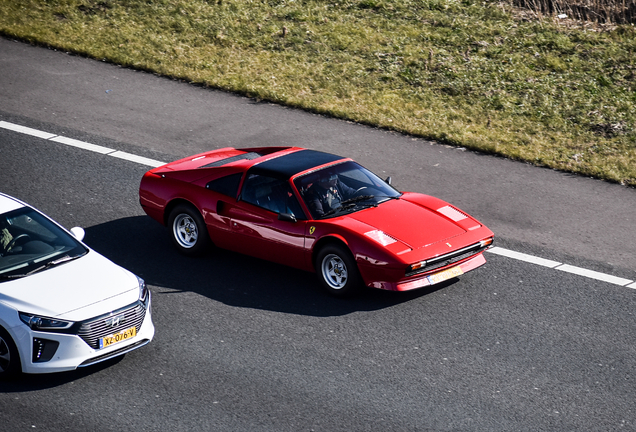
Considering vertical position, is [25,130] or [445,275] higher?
[25,130]

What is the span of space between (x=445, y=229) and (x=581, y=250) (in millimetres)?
2474

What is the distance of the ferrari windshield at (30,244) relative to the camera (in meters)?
8.73

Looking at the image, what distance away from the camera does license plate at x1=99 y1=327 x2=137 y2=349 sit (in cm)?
830

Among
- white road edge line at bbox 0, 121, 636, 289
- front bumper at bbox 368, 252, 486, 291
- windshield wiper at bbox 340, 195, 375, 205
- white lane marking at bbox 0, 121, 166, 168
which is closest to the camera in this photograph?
front bumper at bbox 368, 252, 486, 291

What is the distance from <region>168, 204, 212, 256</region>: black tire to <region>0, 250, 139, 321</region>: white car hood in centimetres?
213

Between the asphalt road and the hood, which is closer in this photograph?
the asphalt road

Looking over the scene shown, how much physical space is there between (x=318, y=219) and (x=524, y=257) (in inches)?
119

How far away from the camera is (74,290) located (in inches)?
333

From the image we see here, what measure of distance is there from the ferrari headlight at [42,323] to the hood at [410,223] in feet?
12.3

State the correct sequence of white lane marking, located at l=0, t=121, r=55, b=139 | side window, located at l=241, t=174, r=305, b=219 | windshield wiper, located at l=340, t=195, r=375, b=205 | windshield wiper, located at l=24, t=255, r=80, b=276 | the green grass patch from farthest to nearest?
the green grass patch → white lane marking, located at l=0, t=121, r=55, b=139 → windshield wiper, located at l=340, t=195, r=375, b=205 → side window, located at l=241, t=174, r=305, b=219 → windshield wiper, located at l=24, t=255, r=80, b=276

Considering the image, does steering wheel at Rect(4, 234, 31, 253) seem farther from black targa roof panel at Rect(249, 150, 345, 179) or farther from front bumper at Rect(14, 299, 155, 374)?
black targa roof panel at Rect(249, 150, 345, 179)

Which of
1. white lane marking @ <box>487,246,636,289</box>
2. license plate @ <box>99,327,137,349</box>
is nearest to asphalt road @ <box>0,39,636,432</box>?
white lane marking @ <box>487,246,636,289</box>

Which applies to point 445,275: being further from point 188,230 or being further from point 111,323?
point 111,323

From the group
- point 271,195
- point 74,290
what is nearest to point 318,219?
point 271,195
